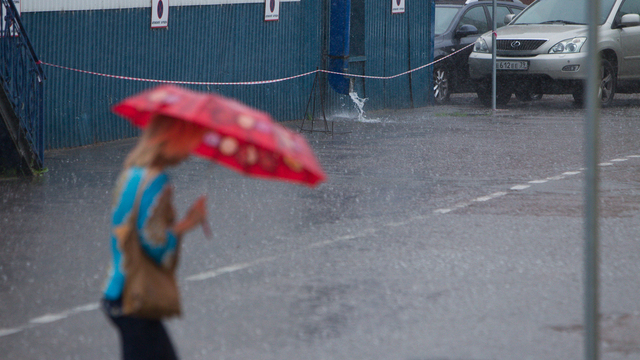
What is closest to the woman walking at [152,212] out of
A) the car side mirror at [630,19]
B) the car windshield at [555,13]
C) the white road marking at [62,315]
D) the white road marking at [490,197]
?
the white road marking at [62,315]

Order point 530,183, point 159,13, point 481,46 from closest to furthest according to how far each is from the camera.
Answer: point 530,183
point 159,13
point 481,46

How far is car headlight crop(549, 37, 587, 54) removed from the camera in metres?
18.9

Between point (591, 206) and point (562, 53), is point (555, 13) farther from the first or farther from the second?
point (591, 206)

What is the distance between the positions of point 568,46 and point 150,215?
16.4 m

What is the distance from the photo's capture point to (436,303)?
249 inches

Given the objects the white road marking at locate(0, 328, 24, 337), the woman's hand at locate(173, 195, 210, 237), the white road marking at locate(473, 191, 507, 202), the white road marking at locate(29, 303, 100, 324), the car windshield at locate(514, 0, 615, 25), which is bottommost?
the white road marking at locate(0, 328, 24, 337)

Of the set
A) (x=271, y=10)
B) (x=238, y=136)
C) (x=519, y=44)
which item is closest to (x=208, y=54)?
(x=271, y=10)

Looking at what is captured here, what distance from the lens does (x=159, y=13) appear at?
1499 cm

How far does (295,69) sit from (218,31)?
219 centimetres

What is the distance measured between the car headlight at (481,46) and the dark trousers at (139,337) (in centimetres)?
1703

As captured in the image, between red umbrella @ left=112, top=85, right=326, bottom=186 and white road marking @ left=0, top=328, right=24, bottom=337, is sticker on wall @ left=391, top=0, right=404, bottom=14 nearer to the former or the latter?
white road marking @ left=0, top=328, right=24, bottom=337

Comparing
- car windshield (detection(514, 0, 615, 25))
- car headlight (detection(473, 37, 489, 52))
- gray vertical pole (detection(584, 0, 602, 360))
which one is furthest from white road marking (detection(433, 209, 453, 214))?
car windshield (detection(514, 0, 615, 25))

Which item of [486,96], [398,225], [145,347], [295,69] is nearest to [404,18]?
[486,96]

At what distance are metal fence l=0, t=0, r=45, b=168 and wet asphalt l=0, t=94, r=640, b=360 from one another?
539 mm
